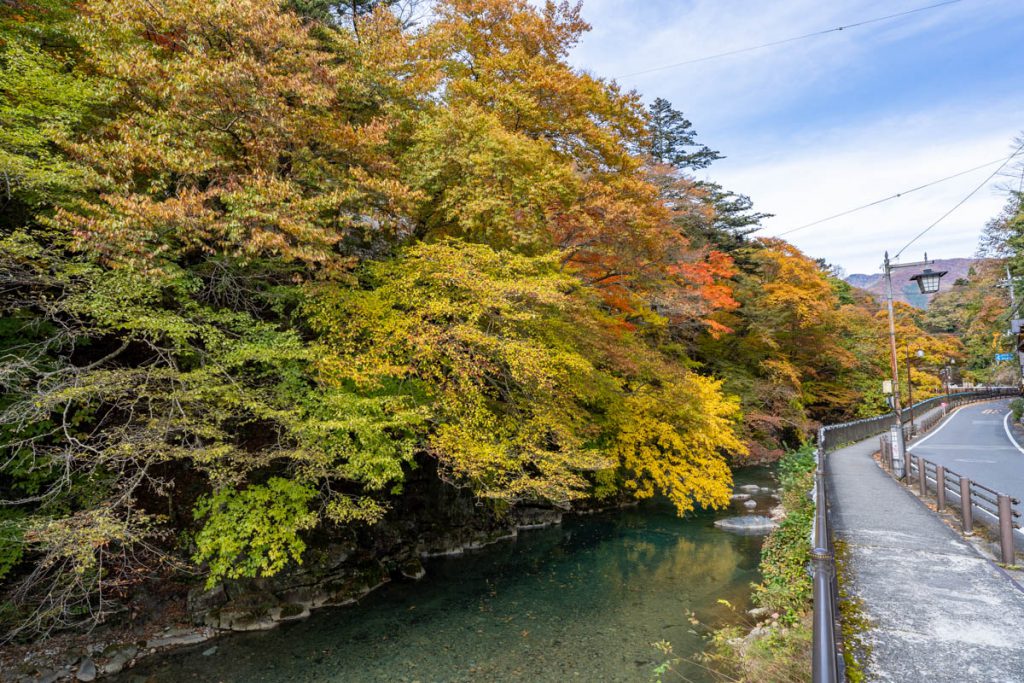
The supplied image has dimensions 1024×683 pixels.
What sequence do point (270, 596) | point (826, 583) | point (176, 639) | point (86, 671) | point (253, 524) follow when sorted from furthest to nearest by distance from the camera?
1. point (270, 596)
2. point (176, 639)
3. point (253, 524)
4. point (86, 671)
5. point (826, 583)

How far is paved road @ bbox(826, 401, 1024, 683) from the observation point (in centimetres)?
480

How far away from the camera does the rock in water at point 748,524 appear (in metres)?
14.9

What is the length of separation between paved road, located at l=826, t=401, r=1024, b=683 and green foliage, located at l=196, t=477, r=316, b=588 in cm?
807

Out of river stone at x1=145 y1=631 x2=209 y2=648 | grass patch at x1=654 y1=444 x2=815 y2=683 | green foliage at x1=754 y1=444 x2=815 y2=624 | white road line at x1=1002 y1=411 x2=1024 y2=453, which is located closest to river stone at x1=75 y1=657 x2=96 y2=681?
river stone at x1=145 y1=631 x2=209 y2=648

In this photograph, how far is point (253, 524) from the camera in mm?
8719

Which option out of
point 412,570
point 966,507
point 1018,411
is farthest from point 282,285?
point 1018,411

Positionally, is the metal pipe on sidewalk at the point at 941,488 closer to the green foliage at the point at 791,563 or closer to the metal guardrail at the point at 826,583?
the metal guardrail at the point at 826,583

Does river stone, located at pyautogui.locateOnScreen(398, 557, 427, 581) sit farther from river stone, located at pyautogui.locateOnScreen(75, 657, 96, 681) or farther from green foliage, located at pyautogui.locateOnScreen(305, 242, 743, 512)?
river stone, located at pyautogui.locateOnScreen(75, 657, 96, 681)

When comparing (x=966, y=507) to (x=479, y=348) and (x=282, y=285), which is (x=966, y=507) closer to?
(x=479, y=348)

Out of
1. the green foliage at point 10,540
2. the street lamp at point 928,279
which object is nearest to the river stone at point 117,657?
the green foliage at point 10,540

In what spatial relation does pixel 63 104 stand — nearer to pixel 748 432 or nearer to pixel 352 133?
pixel 352 133

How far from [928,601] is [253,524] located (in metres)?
9.63

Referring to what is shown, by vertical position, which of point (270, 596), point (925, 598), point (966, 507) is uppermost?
point (966, 507)

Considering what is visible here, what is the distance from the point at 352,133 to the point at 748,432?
2014cm
